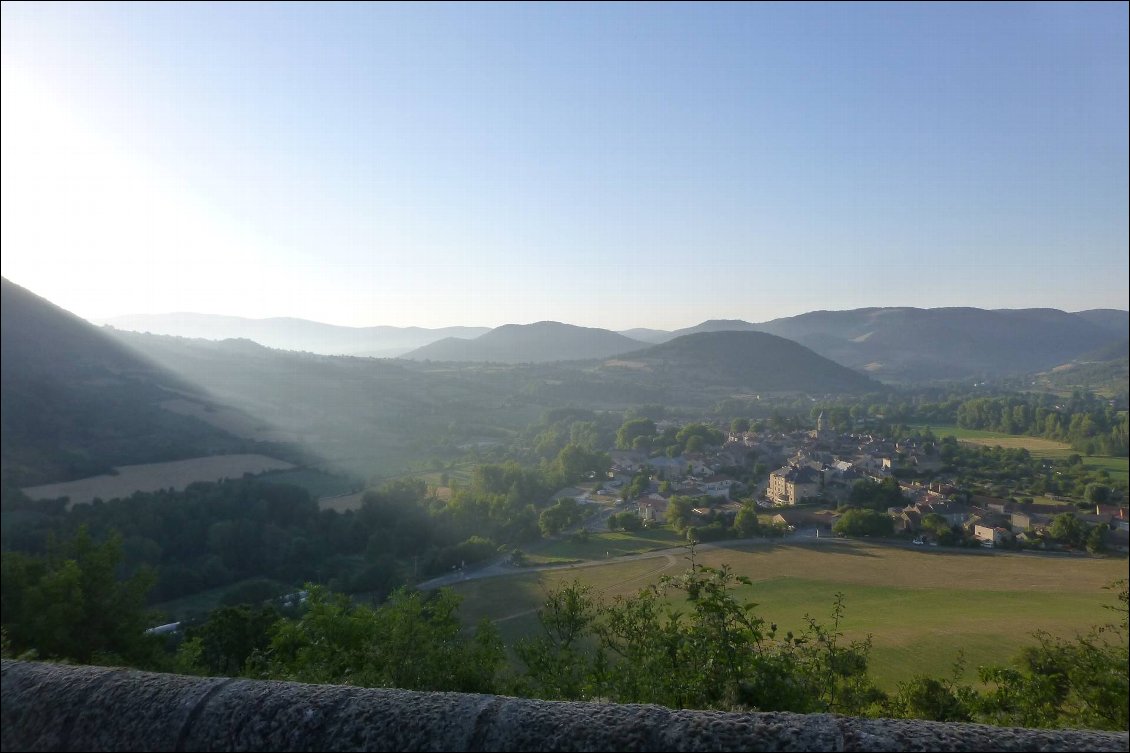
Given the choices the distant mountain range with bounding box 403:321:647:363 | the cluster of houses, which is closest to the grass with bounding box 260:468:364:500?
the cluster of houses

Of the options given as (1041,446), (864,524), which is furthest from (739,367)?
(864,524)

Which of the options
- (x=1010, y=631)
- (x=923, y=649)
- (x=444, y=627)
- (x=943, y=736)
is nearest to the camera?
(x=943, y=736)

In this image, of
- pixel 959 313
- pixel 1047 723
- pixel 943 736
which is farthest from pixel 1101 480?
pixel 959 313

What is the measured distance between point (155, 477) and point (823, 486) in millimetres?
29027

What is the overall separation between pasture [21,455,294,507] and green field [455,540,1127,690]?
798 inches

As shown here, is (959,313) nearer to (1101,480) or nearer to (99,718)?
(1101,480)

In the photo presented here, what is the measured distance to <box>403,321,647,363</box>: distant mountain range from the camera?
4414 inches

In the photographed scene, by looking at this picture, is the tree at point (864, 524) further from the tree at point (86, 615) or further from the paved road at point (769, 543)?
the tree at point (86, 615)

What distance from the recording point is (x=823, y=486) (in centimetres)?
1841

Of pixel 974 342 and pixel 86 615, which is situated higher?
pixel 974 342

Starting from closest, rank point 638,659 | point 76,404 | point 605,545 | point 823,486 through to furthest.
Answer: point 638,659
point 605,545
point 823,486
point 76,404

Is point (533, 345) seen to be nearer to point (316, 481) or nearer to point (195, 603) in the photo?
point (316, 481)

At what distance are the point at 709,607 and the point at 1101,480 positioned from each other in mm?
21224

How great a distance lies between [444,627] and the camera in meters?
5.28
